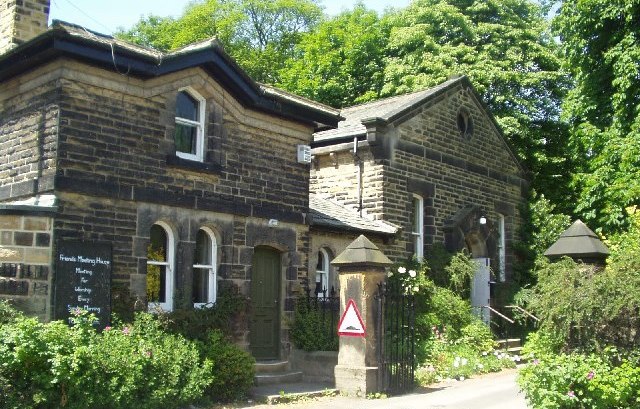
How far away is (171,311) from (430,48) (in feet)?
67.9

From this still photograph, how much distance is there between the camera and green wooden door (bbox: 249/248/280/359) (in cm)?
1472

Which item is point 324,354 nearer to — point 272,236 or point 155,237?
point 272,236

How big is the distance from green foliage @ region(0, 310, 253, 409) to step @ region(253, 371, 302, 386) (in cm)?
140

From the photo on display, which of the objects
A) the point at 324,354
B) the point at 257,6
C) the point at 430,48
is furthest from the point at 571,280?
the point at 257,6

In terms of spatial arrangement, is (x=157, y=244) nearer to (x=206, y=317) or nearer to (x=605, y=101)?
(x=206, y=317)

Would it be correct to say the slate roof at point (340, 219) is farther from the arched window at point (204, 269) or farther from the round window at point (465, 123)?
the round window at point (465, 123)

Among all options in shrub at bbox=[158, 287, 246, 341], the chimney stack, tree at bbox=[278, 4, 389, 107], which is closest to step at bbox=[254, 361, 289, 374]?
shrub at bbox=[158, 287, 246, 341]

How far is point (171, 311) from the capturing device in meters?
12.7

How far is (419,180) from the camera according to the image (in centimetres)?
2034

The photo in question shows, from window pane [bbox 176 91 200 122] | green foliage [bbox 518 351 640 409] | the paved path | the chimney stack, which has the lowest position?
the paved path

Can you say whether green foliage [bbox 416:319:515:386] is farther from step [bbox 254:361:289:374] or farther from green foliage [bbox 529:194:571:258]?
green foliage [bbox 529:194:571:258]

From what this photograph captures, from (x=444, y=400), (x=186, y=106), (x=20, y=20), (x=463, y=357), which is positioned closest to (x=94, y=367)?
(x=186, y=106)

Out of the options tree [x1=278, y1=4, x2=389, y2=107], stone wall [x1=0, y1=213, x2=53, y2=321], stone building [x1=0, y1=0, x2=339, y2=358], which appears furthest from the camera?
tree [x1=278, y1=4, x2=389, y2=107]

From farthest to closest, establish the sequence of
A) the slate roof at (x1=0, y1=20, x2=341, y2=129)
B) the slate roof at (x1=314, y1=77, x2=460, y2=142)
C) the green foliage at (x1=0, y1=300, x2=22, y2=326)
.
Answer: the slate roof at (x1=314, y1=77, x2=460, y2=142) → the slate roof at (x1=0, y1=20, x2=341, y2=129) → the green foliage at (x1=0, y1=300, x2=22, y2=326)
